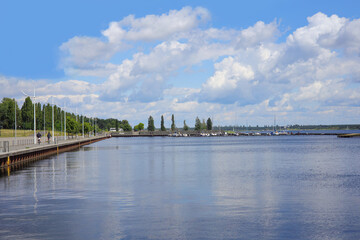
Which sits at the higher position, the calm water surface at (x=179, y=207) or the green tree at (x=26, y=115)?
the green tree at (x=26, y=115)

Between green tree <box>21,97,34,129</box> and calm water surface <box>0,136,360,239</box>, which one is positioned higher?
green tree <box>21,97,34,129</box>

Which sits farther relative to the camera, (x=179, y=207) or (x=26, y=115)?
(x=26, y=115)

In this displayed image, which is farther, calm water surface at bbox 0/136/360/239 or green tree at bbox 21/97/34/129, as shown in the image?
green tree at bbox 21/97/34/129

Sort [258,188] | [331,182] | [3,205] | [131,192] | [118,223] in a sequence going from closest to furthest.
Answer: [118,223] < [3,205] < [131,192] < [258,188] < [331,182]

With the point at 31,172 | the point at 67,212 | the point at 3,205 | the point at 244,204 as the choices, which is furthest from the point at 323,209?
the point at 31,172

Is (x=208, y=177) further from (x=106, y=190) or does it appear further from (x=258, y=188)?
(x=106, y=190)

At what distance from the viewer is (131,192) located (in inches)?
1253

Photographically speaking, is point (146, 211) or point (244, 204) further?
point (244, 204)

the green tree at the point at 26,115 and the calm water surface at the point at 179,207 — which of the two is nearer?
the calm water surface at the point at 179,207

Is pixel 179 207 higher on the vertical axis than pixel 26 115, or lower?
lower

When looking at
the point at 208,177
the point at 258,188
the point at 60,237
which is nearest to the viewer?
the point at 60,237

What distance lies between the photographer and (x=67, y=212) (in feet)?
78.0

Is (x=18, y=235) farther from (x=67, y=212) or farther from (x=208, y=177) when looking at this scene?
(x=208, y=177)

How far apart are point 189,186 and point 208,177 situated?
7451 millimetres
